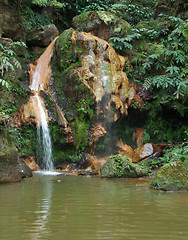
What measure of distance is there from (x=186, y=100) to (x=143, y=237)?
9958 mm

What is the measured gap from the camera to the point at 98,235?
234 centimetres

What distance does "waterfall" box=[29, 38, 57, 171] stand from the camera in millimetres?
10109

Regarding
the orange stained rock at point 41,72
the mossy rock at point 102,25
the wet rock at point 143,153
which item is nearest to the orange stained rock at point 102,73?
the orange stained rock at point 41,72

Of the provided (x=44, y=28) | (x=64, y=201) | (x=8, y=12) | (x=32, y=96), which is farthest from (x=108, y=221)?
(x=44, y=28)

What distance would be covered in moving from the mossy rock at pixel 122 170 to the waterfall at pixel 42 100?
317cm

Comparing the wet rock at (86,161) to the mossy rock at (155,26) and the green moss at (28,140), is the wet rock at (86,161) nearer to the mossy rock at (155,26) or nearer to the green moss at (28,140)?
the green moss at (28,140)

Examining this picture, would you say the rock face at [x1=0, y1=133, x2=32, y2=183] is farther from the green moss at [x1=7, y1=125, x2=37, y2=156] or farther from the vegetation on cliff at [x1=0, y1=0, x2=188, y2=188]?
the green moss at [x1=7, y1=125, x2=37, y2=156]

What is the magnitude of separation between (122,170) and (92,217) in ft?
14.9

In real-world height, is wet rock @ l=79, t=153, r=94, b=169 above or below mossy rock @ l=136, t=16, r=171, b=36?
below

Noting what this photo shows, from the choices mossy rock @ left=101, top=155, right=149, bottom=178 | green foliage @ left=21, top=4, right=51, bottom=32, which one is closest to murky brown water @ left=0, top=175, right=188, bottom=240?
mossy rock @ left=101, top=155, right=149, bottom=178

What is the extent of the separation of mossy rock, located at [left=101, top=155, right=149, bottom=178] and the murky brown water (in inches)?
117

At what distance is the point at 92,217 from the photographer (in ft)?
9.69

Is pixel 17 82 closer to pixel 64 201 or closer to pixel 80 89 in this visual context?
pixel 80 89

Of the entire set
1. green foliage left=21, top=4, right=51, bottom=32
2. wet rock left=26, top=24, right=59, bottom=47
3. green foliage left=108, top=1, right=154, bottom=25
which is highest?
green foliage left=108, top=1, right=154, bottom=25
